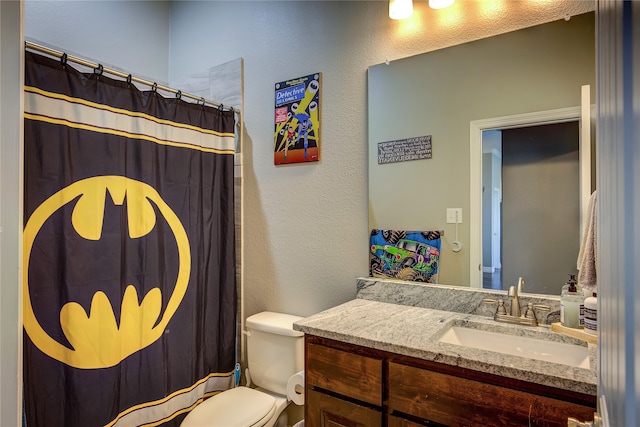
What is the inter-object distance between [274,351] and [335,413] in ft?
2.20

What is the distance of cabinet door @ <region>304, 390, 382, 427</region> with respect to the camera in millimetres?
1191

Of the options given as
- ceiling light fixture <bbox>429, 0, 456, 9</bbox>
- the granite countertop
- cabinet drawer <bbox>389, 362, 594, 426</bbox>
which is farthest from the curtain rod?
cabinet drawer <bbox>389, 362, 594, 426</bbox>

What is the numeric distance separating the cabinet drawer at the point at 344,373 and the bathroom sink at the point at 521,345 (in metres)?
0.28

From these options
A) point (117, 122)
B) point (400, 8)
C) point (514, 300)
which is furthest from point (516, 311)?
point (117, 122)

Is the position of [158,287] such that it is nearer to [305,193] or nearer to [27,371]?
[27,371]

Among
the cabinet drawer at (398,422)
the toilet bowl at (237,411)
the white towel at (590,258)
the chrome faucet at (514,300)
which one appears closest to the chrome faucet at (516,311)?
the chrome faucet at (514,300)

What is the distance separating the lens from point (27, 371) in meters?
1.28

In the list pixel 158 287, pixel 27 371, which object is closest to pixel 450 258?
pixel 158 287

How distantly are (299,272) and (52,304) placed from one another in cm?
113

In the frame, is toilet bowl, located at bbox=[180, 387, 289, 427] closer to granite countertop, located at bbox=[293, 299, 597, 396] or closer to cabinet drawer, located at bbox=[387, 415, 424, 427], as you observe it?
granite countertop, located at bbox=[293, 299, 597, 396]

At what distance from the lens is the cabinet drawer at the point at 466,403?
0.93m

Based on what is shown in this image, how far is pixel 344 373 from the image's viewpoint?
1.25 metres

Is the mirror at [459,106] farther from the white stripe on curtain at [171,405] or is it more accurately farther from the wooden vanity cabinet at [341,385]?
the white stripe on curtain at [171,405]

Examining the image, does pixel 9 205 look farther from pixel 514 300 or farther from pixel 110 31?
pixel 110 31
